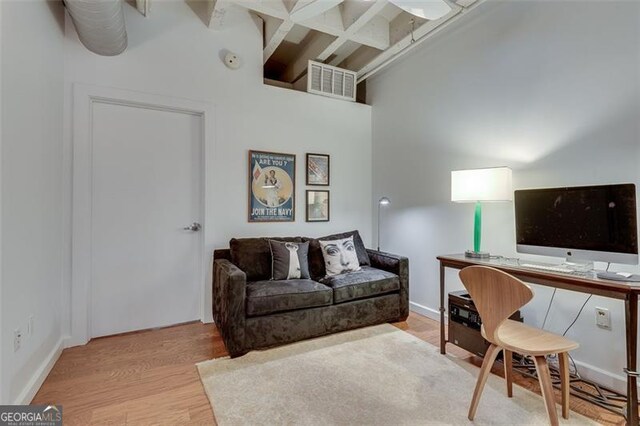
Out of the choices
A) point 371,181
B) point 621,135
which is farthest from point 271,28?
point 621,135

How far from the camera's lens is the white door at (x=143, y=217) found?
268 cm

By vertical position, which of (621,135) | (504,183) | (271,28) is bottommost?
(504,183)

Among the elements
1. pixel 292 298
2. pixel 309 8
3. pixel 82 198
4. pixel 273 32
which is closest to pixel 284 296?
pixel 292 298

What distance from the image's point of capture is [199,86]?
3.01 metres

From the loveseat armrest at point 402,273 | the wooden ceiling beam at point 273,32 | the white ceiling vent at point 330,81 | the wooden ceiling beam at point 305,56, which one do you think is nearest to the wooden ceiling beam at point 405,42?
the white ceiling vent at point 330,81

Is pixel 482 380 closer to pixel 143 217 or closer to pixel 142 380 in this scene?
pixel 142 380

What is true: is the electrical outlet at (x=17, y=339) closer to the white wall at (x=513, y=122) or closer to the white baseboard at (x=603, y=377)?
the white wall at (x=513, y=122)

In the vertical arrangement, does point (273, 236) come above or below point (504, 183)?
below

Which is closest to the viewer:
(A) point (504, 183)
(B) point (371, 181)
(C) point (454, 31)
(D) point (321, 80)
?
(A) point (504, 183)

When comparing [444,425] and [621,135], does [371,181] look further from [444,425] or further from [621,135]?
[444,425]

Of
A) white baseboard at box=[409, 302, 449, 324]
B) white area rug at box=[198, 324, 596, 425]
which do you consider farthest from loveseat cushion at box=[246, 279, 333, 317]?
white baseboard at box=[409, 302, 449, 324]

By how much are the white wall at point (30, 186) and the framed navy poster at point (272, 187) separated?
160cm

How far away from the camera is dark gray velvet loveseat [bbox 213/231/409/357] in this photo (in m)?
2.35

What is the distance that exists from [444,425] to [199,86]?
331cm
